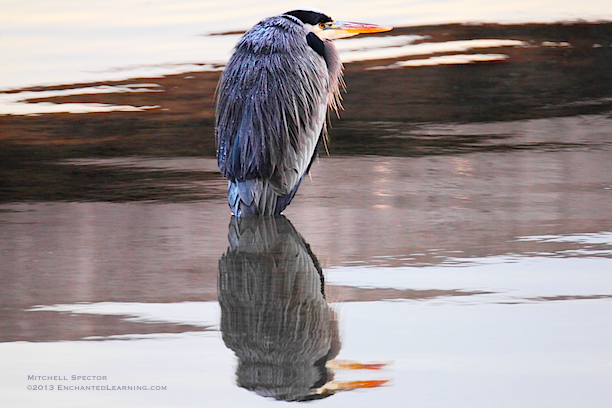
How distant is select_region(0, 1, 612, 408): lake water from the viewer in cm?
390

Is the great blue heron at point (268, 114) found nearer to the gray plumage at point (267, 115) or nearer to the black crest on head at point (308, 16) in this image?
the gray plumage at point (267, 115)

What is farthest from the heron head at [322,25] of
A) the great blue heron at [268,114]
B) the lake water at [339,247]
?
the lake water at [339,247]

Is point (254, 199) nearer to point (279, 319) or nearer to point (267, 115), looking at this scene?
point (267, 115)

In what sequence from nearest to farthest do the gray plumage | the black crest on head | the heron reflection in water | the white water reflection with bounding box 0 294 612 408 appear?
the white water reflection with bounding box 0 294 612 408, the heron reflection in water, the gray plumage, the black crest on head

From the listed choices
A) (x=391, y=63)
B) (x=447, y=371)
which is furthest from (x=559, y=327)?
(x=391, y=63)

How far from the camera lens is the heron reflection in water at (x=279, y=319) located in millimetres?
3828

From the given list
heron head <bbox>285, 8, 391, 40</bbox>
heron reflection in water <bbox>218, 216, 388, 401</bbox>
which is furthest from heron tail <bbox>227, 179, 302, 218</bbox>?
heron head <bbox>285, 8, 391, 40</bbox>

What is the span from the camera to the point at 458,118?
356 inches

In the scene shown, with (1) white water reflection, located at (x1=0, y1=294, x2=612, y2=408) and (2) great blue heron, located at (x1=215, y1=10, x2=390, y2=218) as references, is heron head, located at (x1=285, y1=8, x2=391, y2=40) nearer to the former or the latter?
(2) great blue heron, located at (x1=215, y1=10, x2=390, y2=218)

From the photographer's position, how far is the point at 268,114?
6188 mm

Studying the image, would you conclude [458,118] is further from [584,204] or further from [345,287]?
[345,287]

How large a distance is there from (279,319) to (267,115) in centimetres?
198

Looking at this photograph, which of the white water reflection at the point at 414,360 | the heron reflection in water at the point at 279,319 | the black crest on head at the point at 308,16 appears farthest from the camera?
the black crest on head at the point at 308,16

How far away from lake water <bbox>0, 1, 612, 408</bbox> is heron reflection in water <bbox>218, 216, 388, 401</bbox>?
13 millimetres
